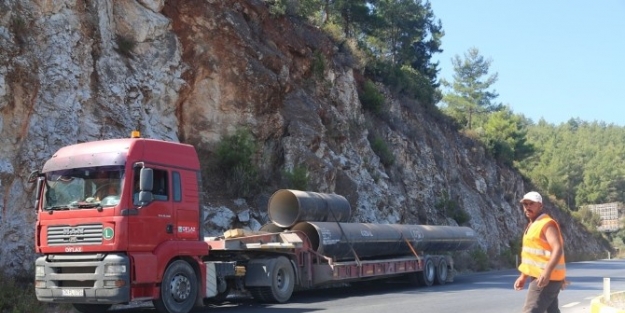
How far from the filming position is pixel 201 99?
23.9 m

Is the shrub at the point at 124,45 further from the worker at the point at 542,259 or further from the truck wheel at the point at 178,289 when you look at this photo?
the worker at the point at 542,259

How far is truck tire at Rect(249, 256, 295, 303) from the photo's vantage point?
14914 millimetres

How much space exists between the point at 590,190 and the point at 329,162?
235 ft

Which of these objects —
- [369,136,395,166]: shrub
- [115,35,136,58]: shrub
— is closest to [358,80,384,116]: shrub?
[369,136,395,166]: shrub

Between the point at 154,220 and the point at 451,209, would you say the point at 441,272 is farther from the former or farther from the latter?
the point at 451,209

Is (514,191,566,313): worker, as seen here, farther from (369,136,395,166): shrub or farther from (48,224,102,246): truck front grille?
(369,136,395,166): shrub

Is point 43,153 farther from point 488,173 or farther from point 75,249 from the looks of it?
point 488,173

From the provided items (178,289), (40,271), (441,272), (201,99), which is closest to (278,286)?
(178,289)

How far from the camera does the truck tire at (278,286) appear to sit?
1491 centimetres

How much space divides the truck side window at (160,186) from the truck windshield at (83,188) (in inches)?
28.9

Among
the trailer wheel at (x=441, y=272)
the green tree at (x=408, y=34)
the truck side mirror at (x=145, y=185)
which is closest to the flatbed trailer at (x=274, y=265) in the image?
the truck side mirror at (x=145, y=185)

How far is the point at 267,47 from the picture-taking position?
1062 inches

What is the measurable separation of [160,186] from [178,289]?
188 cm

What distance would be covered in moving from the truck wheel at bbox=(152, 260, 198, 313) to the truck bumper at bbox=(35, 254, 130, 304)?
87 cm
